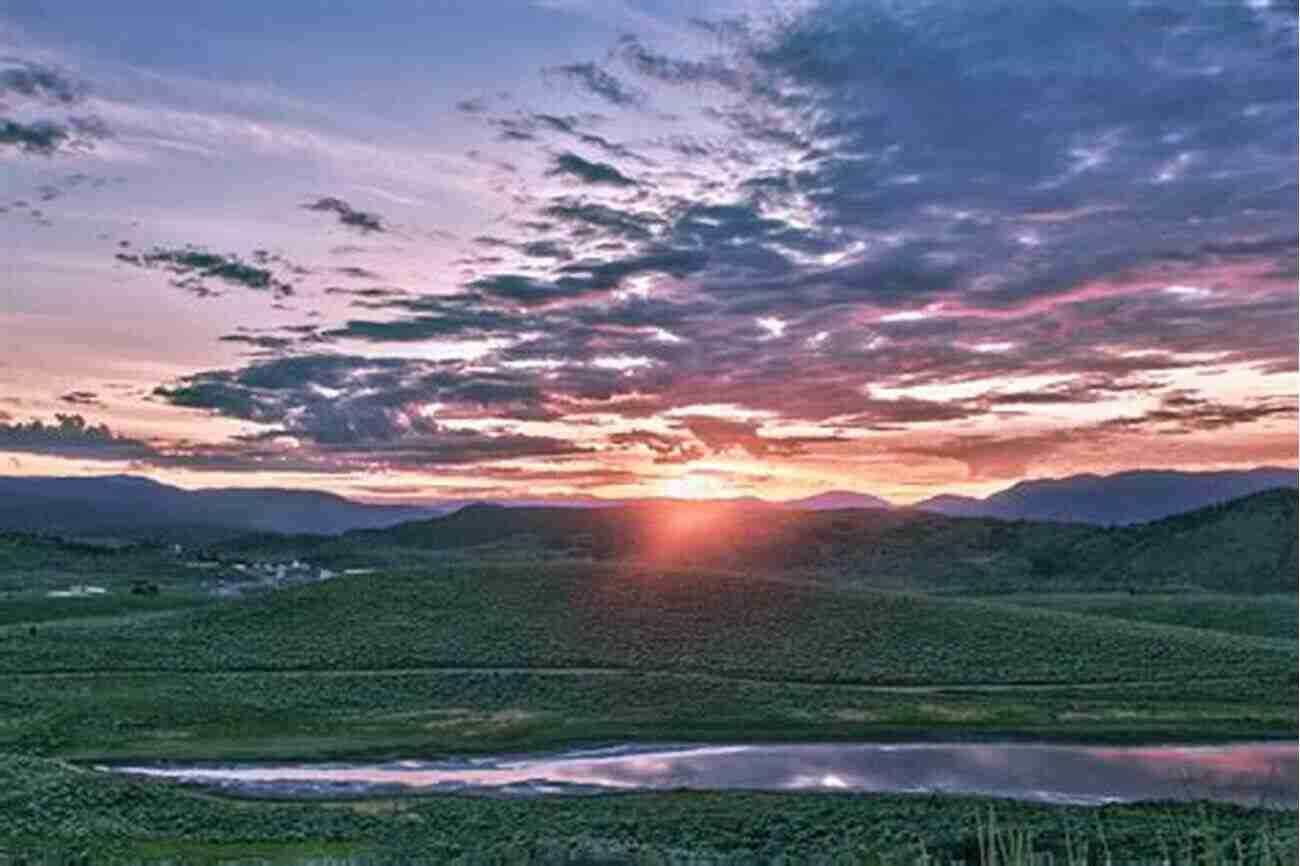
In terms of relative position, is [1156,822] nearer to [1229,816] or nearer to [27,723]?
[1229,816]

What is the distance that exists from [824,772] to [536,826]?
13.9 m

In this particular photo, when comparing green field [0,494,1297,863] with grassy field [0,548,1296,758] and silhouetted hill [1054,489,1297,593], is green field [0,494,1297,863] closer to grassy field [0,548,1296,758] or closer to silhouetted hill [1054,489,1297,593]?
grassy field [0,548,1296,758]

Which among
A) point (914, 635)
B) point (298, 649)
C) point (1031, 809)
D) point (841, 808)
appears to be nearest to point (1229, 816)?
point (1031, 809)

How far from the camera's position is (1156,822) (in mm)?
Result: 32156

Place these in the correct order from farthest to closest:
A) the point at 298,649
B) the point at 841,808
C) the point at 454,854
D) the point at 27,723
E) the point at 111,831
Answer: the point at 298,649
the point at 27,723
the point at 841,808
the point at 111,831
the point at 454,854

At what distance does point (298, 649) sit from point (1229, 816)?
179ft

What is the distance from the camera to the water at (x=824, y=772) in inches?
1699

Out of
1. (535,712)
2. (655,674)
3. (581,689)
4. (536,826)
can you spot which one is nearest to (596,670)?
(655,674)

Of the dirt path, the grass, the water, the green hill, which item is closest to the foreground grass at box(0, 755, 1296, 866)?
the water

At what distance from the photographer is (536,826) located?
36.1 metres

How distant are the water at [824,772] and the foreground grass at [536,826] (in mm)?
3272

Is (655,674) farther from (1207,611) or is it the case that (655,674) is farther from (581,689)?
(1207,611)

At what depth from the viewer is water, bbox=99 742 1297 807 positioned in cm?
4316

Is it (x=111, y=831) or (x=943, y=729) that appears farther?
(x=943, y=729)
